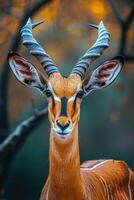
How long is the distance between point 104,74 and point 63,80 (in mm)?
471

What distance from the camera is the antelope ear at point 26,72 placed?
6.16 metres

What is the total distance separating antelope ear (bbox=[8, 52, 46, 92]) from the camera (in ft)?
20.2

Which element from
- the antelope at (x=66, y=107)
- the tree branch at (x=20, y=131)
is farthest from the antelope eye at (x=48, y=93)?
the tree branch at (x=20, y=131)

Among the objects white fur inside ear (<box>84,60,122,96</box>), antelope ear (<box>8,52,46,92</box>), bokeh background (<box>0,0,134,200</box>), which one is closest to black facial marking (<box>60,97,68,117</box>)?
antelope ear (<box>8,52,46,92</box>)

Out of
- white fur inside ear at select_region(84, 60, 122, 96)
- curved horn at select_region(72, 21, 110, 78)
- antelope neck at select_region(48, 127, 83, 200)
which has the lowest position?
antelope neck at select_region(48, 127, 83, 200)

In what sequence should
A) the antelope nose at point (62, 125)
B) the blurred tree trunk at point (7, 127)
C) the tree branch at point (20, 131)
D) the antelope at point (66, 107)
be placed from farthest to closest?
1. the blurred tree trunk at point (7, 127)
2. the tree branch at point (20, 131)
3. the antelope at point (66, 107)
4. the antelope nose at point (62, 125)

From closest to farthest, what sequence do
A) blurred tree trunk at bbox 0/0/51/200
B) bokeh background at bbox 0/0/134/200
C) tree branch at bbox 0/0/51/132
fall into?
blurred tree trunk at bbox 0/0/51/200 < tree branch at bbox 0/0/51/132 < bokeh background at bbox 0/0/134/200

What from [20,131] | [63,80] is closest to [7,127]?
[20,131]

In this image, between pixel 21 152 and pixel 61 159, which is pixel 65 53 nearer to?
pixel 21 152

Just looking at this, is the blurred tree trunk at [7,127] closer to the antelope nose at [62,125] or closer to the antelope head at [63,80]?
the antelope head at [63,80]

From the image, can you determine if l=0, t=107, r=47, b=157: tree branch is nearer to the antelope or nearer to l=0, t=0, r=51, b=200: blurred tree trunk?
l=0, t=0, r=51, b=200: blurred tree trunk

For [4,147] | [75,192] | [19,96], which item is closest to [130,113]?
[19,96]

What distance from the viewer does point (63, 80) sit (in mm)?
5996

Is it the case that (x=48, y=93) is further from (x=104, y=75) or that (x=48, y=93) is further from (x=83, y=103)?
(x=83, y=103)
